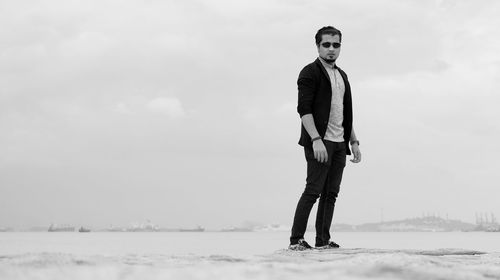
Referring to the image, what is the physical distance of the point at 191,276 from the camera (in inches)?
87.0

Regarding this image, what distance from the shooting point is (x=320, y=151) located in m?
5.16

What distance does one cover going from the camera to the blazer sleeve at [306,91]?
5352 millimetres

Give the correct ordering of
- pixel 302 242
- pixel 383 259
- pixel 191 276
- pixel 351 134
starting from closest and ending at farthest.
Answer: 1. pixel 191 276
2. pixel 383 259
3. pixel 302 242
4. pixel 351 134

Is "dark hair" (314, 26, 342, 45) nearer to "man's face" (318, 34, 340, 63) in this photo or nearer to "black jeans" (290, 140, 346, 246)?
"man's face" (318, 34, 340, 63)

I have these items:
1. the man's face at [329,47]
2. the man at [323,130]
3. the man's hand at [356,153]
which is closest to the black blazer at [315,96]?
the man at [323,130]

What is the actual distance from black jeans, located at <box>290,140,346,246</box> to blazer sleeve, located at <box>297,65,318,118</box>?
35cm

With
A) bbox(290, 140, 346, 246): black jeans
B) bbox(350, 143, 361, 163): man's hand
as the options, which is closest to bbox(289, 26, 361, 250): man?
bbox(290, 140, 346, 246): black jeans

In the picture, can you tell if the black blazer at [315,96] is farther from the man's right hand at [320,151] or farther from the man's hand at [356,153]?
the man's hand at [356,153]

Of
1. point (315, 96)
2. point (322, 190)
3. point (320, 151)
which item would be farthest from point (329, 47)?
point (322, 190)

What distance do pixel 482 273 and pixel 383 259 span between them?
0.51 metres

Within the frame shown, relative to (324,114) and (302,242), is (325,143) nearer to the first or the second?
(324,114)

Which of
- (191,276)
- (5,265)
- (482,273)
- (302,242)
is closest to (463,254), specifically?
(302,242)

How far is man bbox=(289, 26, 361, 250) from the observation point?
5230 millimetres

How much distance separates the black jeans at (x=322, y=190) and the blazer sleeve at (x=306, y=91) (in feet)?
1.16
